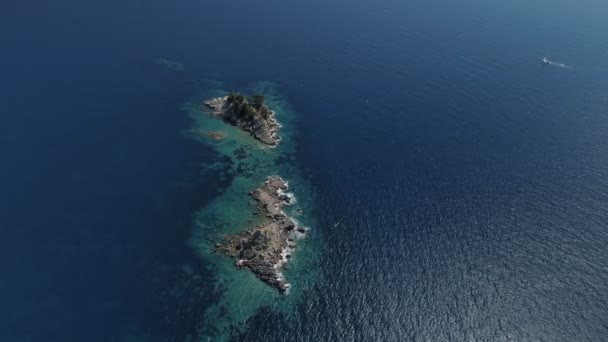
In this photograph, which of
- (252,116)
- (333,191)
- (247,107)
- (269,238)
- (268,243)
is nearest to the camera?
(268,243)

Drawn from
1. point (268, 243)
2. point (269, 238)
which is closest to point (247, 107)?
point (269, 238)

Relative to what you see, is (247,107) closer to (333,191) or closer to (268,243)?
(333,191)

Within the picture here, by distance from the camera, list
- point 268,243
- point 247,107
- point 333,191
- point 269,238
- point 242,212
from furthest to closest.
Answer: point 247,107 → point 333,191 → point 242,212 → point 269,238 → point 268,243

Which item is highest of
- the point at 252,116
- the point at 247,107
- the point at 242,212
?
the point at 247,107

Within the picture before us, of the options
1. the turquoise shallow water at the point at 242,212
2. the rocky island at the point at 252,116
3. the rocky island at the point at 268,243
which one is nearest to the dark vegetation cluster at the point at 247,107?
the rocky island at the point at 252,116

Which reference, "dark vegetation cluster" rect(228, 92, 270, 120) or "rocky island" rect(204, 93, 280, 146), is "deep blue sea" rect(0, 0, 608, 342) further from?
"dark vegetation cluster" rect(228, 92, 270, 120)

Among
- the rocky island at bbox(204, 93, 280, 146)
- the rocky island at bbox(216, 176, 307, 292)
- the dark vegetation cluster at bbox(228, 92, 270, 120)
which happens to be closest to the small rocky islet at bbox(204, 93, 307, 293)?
the rocky island at bbox(216, 176, 307, 292)
